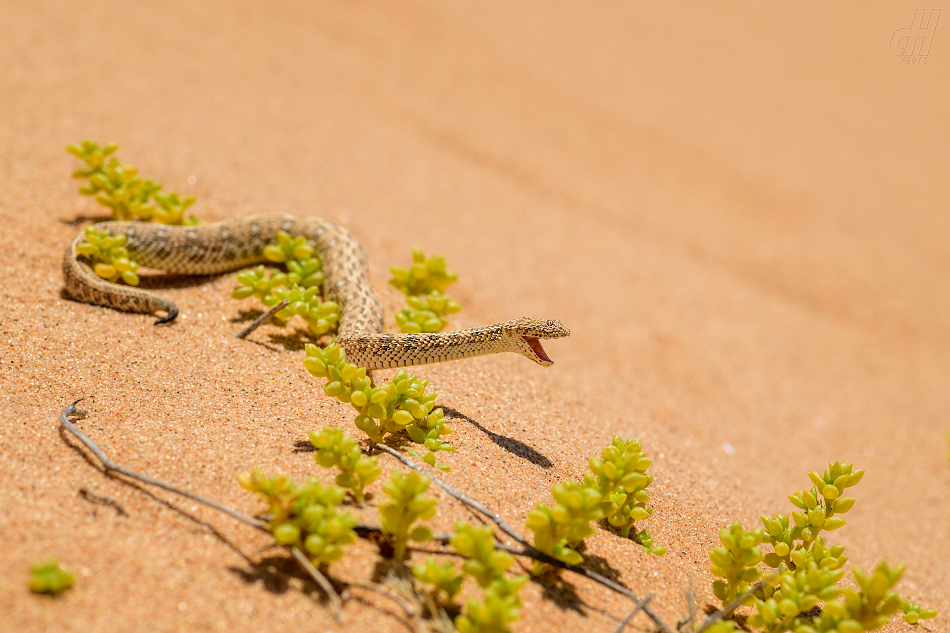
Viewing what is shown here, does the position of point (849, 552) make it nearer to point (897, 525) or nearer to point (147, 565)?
point (897, 525)

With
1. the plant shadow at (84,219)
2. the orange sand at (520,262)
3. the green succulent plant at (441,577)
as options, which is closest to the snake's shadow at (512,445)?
the orange sand at (520,262)

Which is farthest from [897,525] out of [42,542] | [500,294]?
[42,542]

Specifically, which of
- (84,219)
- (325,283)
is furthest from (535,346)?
(84,219)

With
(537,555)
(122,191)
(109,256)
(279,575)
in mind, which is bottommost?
(279,575)

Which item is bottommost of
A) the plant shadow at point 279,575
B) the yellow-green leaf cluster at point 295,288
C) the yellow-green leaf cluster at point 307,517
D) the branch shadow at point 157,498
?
the branch shadow at point 157,498

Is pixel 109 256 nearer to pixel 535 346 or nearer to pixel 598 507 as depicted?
pixel 535 346

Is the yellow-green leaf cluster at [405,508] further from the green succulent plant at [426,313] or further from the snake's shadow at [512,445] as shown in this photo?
the green succulent plant at [426,313]

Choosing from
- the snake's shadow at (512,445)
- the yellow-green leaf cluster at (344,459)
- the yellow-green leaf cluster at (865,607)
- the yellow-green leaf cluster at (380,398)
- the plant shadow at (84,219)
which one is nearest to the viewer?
the yellow-green leaf cluster at (865,607)
